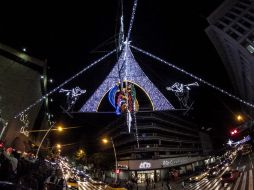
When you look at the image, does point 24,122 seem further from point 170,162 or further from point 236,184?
point 170,162

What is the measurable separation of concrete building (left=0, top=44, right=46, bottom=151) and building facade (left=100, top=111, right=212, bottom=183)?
27.5 metres

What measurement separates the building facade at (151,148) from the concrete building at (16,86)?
2751 centimetres

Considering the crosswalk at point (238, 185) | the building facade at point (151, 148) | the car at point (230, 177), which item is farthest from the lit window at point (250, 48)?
the building facade at point (151, 148)

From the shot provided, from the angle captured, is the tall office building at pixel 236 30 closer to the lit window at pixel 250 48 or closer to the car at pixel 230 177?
the lit window at pixel 250 48

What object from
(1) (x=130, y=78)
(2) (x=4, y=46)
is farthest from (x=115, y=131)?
(1) (x=130, y=78)

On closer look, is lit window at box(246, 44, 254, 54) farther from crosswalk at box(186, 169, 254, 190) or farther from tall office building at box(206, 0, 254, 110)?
crosswalk at box(186, 169, 254, 190)

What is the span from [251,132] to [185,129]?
48.8 metres

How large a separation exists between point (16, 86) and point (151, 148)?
142ft

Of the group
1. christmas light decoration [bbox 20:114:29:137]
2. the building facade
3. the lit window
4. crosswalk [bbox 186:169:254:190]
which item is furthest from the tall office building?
christmas light decoration [bbox 20:114:29:137]

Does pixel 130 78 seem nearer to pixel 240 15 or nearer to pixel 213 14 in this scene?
pixel 240 15

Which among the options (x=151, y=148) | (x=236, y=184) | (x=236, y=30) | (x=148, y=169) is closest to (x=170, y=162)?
(x=151, y=148)

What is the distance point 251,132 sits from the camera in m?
44.3

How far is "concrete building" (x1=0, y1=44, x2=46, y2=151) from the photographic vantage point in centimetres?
2829

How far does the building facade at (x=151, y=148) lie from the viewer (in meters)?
64.4
